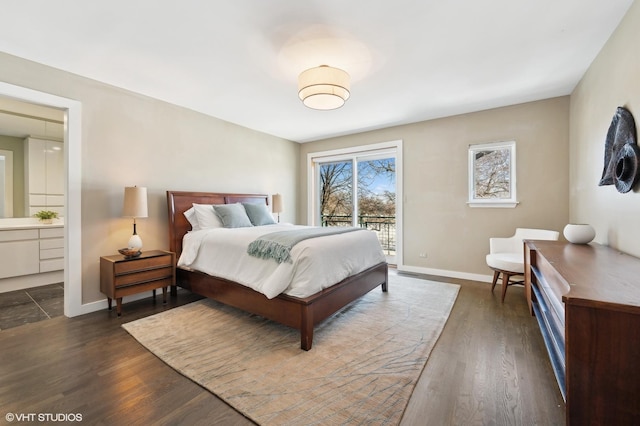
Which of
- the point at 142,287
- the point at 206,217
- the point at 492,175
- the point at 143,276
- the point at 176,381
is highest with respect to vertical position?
the point at 492,175

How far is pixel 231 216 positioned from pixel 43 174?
3.40m

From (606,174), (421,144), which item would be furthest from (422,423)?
(421,144)

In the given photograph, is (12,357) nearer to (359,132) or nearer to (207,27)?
(207,27)

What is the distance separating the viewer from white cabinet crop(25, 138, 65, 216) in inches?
168

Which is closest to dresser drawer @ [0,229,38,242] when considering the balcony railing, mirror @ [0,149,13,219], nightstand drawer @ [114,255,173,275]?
mirror @ [0,149,13,219]

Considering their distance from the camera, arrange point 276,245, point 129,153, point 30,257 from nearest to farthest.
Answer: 1. point 276,245
2. point 129,153
3. point 30,257

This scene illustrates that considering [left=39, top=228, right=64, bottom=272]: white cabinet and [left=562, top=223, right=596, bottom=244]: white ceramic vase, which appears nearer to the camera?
[left=562, top=223, right=596, bottom=244]: white ceramic vase

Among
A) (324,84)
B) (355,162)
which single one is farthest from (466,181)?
(324,84)

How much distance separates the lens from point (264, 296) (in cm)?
241

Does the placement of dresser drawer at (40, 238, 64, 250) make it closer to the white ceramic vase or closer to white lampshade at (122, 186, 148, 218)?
white lampshade at (122, 186, 148, 218)

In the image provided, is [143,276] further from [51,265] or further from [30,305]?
[51,265]

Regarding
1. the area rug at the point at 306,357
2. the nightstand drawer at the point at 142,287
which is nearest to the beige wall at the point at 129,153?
the nightstand drawer at the point at 142,287

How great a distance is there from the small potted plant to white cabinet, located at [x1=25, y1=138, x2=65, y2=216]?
0.21 metres

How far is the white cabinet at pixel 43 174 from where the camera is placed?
427cm
